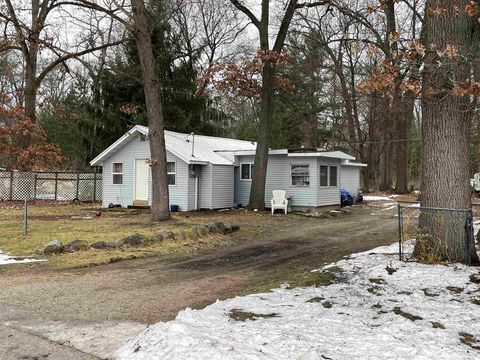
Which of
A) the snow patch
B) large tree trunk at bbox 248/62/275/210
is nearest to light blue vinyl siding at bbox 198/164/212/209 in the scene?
large tree trunk at bbox 248/62/275/210

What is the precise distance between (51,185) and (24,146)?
2628 millimetres

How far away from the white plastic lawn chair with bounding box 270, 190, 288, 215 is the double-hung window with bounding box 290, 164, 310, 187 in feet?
3.74

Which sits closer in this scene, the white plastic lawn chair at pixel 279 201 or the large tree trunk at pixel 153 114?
the large tree trunk at pixel 153 114

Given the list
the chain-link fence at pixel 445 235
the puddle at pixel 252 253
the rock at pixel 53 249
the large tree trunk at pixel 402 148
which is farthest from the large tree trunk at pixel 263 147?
the large tree trunk at pixel 402 148

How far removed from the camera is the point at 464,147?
23.3 feet

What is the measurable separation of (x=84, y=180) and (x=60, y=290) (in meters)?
18.1

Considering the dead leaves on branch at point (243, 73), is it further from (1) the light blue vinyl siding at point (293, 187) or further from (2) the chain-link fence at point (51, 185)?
(2) the chain-link fence at point (51, 185)

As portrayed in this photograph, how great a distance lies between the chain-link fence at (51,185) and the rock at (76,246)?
48.6ft

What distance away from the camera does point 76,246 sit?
9.01 metres

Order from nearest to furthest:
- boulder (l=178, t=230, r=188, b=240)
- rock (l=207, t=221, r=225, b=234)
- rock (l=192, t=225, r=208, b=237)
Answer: boulder (l=178, t=230, r=188, b=240), rock (l=192, t=225, r=208, b=237), rock (l=207, t=221, r=225, b=234)

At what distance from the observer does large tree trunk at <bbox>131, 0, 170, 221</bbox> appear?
44.5 feet

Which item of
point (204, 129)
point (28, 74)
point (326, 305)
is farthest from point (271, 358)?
point (204, 129)

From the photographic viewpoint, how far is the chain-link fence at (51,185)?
73.8ft

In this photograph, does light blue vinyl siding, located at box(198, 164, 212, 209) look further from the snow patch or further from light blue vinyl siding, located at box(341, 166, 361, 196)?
the snow patch
